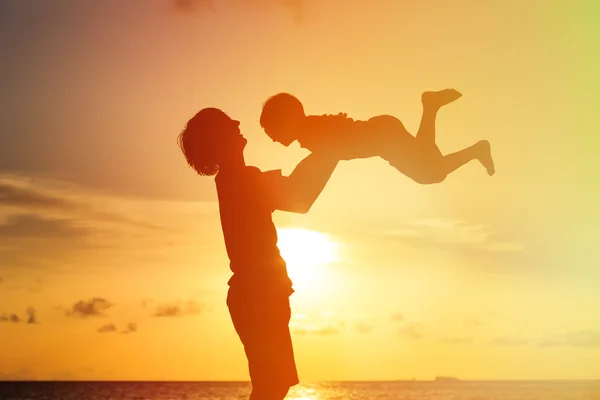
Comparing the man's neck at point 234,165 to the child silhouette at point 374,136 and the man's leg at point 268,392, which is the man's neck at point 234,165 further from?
the man's leg at point 268,392

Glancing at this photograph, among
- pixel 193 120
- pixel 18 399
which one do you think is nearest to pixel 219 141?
pixel 193 120

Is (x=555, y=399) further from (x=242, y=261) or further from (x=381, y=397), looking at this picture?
(x=242, y=261)

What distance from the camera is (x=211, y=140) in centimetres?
416

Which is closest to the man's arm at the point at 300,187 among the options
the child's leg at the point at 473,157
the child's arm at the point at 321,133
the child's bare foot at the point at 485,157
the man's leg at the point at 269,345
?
the child's arm at the point at 321,133

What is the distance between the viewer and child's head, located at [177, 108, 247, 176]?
13.5 feet

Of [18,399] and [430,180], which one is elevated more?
[18,399]

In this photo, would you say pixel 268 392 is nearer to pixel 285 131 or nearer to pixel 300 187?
pixel 300 187

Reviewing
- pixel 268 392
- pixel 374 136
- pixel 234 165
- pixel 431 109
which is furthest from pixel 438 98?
pixel 268 392

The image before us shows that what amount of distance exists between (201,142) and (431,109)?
1.50 meters

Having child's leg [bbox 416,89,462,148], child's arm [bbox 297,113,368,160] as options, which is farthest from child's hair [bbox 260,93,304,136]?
child's leg [bbox 416,89,462,148]

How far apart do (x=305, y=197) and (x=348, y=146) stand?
0.41 m

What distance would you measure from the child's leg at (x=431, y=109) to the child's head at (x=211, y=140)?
1155mm

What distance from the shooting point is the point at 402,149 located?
4496mm

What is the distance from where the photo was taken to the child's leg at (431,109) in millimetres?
4617
